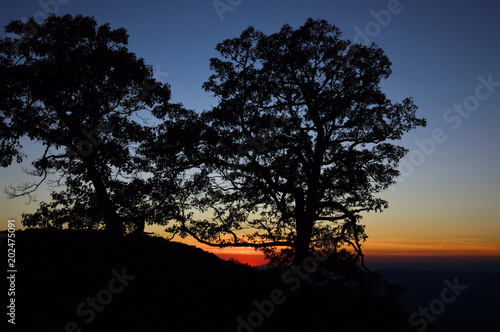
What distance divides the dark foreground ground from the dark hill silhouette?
4 centimetres

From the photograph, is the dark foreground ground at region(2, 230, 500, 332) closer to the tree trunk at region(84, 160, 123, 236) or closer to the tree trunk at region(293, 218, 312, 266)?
the tree trunk at region(84, 160, 123, 236)

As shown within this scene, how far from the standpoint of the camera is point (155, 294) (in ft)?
48.2

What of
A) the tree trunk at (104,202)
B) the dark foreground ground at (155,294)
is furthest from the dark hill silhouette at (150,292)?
the tree trunk at (104,202)

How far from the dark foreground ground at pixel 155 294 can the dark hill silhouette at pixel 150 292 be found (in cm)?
4

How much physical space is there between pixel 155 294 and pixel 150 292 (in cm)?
24

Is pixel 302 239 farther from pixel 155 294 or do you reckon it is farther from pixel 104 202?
pixel 104 202

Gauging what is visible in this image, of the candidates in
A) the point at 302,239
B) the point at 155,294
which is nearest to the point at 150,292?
the point at 155,294

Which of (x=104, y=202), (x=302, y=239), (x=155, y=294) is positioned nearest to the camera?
(x=155, y=294)

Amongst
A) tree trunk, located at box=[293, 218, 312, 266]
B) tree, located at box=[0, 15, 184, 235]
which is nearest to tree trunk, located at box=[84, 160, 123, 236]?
tree, located at box=[0, 15, 184, 235]

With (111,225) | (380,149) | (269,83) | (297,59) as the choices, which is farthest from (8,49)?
(380,149)

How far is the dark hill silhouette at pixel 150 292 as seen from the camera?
1254cm

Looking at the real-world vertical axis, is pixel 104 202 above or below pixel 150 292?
above

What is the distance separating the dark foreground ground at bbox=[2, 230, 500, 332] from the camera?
12555mm

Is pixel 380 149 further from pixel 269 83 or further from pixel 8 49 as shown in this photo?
pixel 8 49
